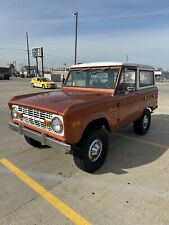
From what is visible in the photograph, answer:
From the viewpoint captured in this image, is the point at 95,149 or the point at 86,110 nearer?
the point at 86,110

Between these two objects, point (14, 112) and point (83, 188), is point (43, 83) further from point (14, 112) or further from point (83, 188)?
point (83, 188)

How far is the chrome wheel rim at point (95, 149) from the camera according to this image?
401 centimetres

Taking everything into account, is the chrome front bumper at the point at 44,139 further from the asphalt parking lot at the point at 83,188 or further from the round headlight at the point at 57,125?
the asphalt parking lot at the point at 83,188

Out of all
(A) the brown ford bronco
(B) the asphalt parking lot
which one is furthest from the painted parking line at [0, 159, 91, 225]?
(A) the brown ford bronco

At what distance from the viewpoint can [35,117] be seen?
3965 mm

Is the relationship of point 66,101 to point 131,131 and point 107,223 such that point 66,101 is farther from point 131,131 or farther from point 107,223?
point 131,131

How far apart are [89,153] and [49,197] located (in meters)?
1.06

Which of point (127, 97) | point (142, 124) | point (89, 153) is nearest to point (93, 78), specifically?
point (127, 97)

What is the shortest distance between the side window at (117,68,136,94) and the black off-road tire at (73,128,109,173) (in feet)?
3.69

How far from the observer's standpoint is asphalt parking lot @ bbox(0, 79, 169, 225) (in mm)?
2879

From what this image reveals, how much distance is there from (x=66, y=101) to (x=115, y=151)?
1920 mm

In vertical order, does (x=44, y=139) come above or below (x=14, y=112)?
below

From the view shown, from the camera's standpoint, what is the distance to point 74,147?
3730 millimetres

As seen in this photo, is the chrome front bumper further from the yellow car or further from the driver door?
the yellow car
